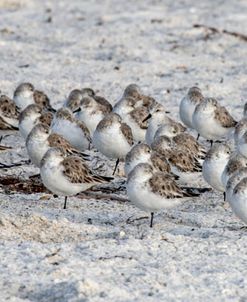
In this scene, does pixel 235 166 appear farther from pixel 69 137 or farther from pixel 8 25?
pixel 8 25

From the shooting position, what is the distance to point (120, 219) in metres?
9.43

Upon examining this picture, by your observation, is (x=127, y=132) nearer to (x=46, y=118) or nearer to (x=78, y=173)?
(x=46, y=118)

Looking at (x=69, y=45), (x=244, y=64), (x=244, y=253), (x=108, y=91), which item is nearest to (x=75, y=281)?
(x=244, y=253)

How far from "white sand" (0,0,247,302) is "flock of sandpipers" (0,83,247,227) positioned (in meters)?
0.26

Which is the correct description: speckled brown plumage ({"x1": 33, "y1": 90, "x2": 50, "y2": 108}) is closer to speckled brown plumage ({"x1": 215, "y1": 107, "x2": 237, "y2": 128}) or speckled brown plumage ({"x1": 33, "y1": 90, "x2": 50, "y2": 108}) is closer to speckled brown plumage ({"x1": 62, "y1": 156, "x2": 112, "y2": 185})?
speckled brown plumage ({"x1": 215, "y1": 107, "x2": 237, "y2": 128})

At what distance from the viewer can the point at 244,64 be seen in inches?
647

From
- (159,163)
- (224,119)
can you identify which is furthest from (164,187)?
(224,119)

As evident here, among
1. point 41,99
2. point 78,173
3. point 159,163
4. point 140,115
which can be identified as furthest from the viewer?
point 41,99

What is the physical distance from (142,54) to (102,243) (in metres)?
9.20

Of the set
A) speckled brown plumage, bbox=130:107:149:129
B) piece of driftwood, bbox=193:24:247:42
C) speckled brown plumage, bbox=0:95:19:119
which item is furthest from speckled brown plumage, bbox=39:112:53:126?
piece of driftwood, bbox=193:24:247:42

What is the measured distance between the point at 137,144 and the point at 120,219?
182 cm

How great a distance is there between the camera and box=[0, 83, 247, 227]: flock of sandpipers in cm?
930

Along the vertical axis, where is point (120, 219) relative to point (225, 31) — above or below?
below

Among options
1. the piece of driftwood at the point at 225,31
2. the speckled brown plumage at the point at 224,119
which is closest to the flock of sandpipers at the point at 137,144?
the speckled brown plumage at the point at 224,119
